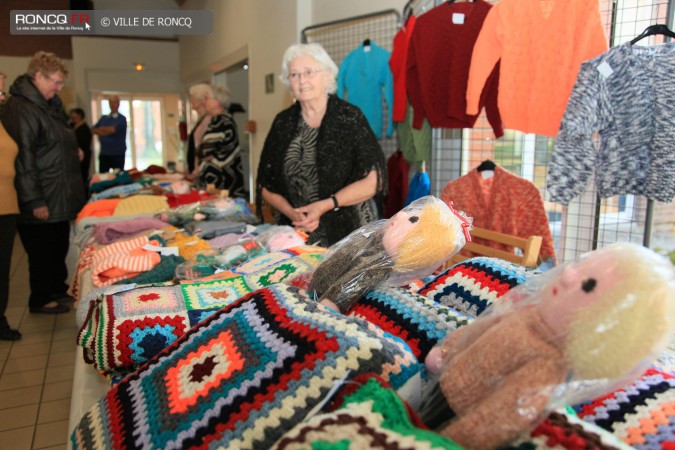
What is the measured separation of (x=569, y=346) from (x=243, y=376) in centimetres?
42

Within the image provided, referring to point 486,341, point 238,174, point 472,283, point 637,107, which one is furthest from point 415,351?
point 238,174

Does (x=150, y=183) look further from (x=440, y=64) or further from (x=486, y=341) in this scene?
(x=486, y=341)

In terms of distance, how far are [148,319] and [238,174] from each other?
132 inches

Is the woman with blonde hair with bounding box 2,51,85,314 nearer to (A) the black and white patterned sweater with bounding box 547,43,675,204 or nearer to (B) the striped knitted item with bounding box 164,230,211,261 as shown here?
(B) the striped knitted item with bounding box 164,230,211,261

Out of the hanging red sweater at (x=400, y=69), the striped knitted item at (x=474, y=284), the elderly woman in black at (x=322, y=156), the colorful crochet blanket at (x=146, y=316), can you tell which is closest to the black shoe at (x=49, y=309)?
the elderly woman in black at (x=322, y=156)

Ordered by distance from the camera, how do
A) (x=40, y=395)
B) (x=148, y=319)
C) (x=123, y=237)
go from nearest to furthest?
1. (x=148, y=319)
2. (x=123, y=237)
3. (x=40, y=395)

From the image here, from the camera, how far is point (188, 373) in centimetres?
80

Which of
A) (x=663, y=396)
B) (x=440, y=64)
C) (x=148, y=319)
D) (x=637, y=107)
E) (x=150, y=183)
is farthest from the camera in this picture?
(x=150, y=183)

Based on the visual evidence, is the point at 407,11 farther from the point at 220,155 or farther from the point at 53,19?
the point at 53,19

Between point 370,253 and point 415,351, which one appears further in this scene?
point 370,253

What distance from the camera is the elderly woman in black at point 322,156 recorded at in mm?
2230

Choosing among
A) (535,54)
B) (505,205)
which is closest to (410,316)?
(505,205)

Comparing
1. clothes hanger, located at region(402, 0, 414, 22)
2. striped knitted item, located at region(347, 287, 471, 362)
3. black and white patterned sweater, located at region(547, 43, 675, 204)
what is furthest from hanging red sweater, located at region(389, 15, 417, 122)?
striped knitted item, located at region(347, 287, 471, 362)

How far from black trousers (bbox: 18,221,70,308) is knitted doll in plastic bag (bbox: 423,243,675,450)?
367 centimetres
